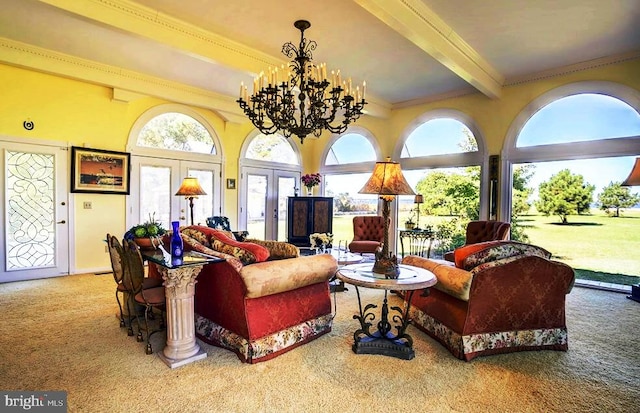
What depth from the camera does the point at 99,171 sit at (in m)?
5.35

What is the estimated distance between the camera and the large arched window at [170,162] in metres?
5.75

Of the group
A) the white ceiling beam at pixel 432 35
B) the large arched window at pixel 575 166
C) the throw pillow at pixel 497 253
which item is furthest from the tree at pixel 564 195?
the throw pillow at pixel 497 253

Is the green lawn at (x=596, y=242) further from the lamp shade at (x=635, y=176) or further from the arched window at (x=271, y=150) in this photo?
the arched window at (x=271, y=150)

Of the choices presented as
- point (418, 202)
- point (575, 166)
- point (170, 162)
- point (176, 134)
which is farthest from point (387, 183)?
point (176, 134)

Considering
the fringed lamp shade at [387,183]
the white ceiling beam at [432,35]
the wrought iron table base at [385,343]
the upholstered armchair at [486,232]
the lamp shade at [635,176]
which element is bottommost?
the wrought iron table base at [385,343]

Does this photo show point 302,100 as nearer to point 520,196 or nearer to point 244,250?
point 244,250

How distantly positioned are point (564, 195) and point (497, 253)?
3645 millimetres

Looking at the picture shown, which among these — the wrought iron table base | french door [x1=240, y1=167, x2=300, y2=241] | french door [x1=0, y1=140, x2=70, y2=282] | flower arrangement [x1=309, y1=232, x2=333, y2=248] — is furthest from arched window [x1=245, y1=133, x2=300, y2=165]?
the wrought iron table base

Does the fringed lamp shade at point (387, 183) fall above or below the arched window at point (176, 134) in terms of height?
below

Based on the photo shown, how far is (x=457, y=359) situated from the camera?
259 centimetres

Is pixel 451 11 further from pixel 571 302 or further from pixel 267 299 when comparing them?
pixel 571 302

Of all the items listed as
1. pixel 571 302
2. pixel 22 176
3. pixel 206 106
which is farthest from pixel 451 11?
pixel 22 176

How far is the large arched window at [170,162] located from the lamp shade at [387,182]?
460cm

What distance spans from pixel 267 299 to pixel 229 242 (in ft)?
1.91
